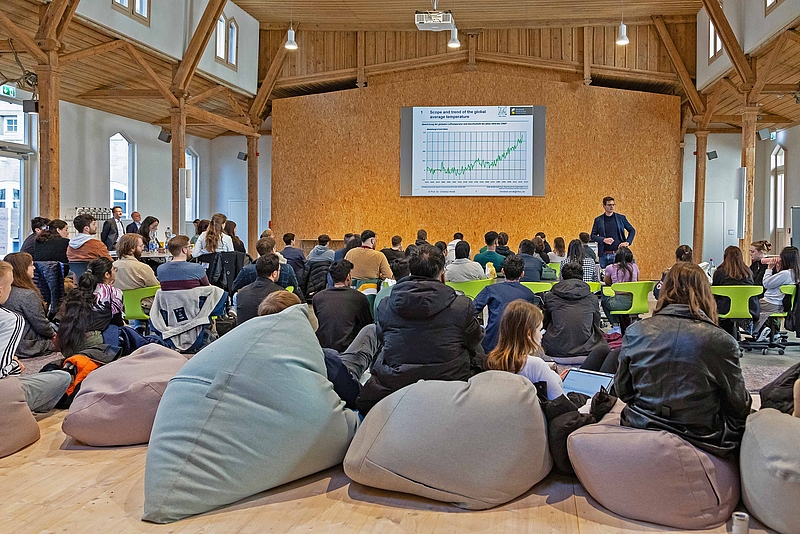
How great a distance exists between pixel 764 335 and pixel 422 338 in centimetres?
509

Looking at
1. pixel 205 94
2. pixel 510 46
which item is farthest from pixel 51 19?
pixel 510 46

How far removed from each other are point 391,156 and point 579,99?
3943 mm

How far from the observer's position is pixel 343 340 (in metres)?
4.79

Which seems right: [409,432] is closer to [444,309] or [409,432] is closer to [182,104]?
[444,309]

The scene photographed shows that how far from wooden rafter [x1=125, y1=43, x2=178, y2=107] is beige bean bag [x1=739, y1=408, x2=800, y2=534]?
1091 centimetres

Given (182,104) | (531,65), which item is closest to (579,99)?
(531,65)

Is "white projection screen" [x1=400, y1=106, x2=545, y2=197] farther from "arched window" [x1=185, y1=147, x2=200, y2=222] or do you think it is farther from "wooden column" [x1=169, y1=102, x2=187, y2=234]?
"arched window" [x1=185, y1=147, x2=200, y2=222]

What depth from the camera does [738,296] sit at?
262 inches

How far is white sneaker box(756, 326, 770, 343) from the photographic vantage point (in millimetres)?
7352

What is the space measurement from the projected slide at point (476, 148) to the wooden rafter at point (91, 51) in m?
6.02

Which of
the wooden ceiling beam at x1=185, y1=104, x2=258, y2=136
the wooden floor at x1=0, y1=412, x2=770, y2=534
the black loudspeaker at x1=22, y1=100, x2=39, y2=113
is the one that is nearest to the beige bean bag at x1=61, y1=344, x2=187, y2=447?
the wooden floor at x1=0, y1=412, x2=770, y2=534

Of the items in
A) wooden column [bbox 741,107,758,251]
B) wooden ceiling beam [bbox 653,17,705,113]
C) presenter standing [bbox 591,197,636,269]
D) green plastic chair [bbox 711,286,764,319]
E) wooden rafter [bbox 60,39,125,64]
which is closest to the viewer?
green plastic chair [bbox 711,286,764,319]

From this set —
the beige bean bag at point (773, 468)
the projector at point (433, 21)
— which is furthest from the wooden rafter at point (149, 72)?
the beige bean bag at point (773, 468)

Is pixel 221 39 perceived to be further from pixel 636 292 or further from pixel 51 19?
pixel 636 292
